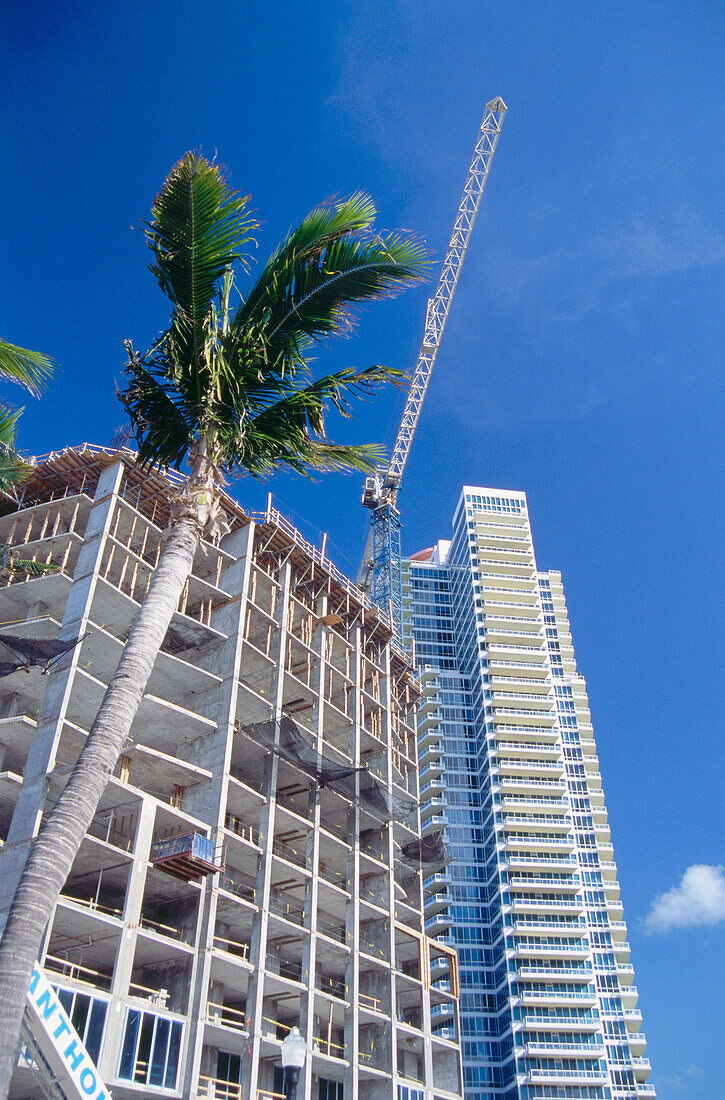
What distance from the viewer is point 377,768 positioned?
56.5 metres

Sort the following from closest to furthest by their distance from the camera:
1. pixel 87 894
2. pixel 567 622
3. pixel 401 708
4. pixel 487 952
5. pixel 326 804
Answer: pixel 87 894 → pixel 326 804 → pixel 401 708 → pixel 487 952 → pixel 567 622

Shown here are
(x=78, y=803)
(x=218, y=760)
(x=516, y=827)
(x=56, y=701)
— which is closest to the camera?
(x=78, y=803)

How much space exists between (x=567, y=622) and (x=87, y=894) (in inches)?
3879

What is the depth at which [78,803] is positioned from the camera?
1267cm

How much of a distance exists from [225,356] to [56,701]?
73.7ft

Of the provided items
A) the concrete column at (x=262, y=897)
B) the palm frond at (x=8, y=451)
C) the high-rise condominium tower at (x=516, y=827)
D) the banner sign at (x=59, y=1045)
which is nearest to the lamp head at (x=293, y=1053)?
the banner sign at (x=59, y=1045)

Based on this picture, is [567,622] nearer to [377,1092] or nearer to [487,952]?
[487,952]

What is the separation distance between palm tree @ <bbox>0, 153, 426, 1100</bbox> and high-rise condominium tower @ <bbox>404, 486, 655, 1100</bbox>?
79.4m

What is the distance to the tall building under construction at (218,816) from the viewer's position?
32812mm

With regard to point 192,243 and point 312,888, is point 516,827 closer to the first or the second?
point 312,888

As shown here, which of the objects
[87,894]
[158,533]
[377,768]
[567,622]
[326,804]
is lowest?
[87,894]

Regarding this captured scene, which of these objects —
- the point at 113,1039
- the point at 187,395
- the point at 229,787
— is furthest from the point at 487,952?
the point at 187,395

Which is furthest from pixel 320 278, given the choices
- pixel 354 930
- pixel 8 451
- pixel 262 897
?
pixel 354 930

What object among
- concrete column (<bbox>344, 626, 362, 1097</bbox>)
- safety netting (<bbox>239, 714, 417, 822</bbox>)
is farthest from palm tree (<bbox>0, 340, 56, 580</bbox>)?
concrete column (<bbox>344, 626, 362, 1097</bbox>)
